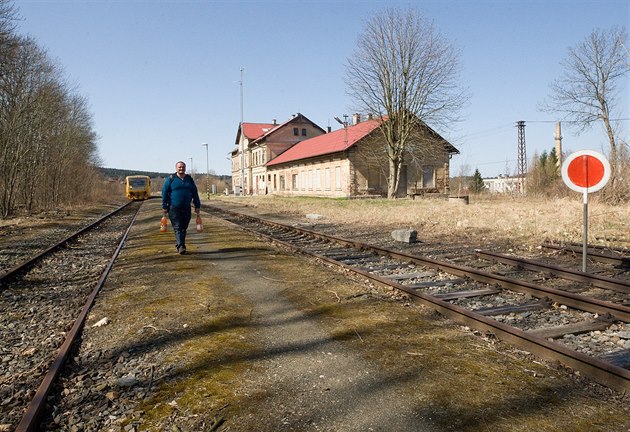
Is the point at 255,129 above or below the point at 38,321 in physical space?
above

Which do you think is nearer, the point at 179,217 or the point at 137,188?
the point at 179,217

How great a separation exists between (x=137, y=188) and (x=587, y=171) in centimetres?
4757

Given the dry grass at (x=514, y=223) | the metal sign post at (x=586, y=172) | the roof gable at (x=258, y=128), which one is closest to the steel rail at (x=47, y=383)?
the metal sign post at (x=586, y=172)

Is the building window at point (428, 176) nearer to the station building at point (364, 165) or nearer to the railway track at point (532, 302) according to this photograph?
the station building at point (364, 165)

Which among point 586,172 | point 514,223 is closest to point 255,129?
point 514,223

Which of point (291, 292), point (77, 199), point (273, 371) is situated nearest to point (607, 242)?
point (291, 292)

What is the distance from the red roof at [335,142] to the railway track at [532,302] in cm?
2725

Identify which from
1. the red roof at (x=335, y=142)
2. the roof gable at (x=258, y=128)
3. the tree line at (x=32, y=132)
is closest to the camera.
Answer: the tree line at (x=32, y=132)

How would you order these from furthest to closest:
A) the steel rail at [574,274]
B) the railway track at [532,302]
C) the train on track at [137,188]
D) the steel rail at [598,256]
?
the train on track at [137,188], the steel rail at [598,256], the steel rail at [574,274], the railway track at [532,302]

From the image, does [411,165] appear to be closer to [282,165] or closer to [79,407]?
[282,165]

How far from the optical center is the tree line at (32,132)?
2214 centimetres

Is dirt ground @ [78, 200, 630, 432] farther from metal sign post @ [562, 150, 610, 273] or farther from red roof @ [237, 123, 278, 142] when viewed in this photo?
red roof @ [237, 123, 278, 142]

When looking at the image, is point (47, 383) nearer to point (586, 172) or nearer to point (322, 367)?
point (322, 367)

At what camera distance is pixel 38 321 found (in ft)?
18.0
